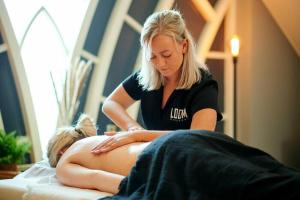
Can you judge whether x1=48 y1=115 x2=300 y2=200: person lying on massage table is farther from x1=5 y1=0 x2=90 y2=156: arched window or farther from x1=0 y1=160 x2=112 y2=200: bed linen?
x1=5 y1=0 x2=90 y2=156: arched window

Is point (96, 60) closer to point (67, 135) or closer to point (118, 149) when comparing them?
point (67, 135)

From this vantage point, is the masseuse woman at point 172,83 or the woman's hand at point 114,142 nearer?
the woman's hand at point 114,142

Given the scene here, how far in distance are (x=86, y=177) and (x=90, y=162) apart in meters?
0.15

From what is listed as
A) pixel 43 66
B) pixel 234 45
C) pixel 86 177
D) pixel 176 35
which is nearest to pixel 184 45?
pixel 176 35

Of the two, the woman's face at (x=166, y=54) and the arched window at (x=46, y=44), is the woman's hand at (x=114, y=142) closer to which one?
the woman's face at (x=166, y=54)

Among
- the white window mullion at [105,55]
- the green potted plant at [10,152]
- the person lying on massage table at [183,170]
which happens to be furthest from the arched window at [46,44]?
the person lying on massage table at [183,170]

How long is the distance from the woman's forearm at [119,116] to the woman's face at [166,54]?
0.33 m

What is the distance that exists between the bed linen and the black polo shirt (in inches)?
21.5

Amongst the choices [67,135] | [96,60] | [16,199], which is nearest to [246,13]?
[96,60]

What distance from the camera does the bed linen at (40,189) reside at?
1584 mm

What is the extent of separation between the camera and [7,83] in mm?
3521

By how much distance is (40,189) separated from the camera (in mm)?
1665

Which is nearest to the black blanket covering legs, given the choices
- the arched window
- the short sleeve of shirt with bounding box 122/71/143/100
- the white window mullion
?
the short sleeve of shirt with bounding box 122/71/143/100

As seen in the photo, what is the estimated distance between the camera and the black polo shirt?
1.99 meters
